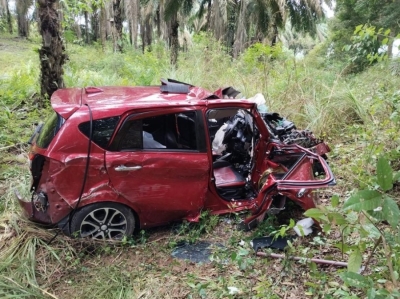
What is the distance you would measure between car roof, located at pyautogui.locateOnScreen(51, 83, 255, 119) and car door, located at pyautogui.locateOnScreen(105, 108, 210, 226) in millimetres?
118

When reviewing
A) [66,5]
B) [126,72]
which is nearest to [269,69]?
[126,72]

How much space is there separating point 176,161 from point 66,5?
5.77 meters

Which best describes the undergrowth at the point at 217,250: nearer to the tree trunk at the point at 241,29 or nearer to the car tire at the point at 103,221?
the car tire at the point at 103,221

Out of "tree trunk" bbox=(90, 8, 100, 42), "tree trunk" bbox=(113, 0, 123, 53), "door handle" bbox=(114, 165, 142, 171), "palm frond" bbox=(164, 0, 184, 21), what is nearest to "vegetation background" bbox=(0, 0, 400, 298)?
"door handle" bbox=(114, 165, 142, 171)

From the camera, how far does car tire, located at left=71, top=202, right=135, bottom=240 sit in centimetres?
336

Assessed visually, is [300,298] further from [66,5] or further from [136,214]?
[66,5]

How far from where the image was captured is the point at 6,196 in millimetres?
4188

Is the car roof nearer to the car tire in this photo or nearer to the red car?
the red car

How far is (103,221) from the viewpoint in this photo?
11.4 feet

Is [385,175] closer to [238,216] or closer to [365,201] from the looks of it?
[365,201]

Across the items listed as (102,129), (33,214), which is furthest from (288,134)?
(33,214)

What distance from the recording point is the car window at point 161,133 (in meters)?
3.36

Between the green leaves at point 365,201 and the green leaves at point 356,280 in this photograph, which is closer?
the green leaves at point 365,201

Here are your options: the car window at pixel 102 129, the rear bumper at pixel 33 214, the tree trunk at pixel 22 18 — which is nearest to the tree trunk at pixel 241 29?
the car window at pixel 102 129
